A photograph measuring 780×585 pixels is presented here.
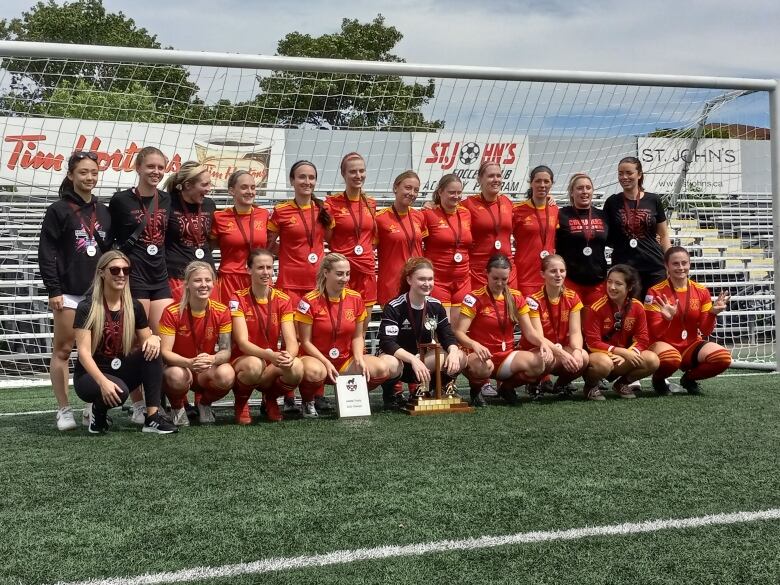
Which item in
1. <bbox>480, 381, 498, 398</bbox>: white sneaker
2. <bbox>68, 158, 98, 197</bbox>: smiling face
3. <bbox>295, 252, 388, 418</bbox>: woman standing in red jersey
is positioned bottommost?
<bbox>480, 381, 498, 398</bbox>: white sneaker

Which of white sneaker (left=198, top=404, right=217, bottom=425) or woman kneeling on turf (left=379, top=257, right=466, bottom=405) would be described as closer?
white sneaker (left=198, top=404, right=217, bottom=425)

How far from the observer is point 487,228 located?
229 inches

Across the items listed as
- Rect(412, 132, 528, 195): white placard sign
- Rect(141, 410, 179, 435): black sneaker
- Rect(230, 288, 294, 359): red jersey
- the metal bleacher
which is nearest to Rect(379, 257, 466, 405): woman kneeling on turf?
Rect(230, 288, 294, 359): red jersey

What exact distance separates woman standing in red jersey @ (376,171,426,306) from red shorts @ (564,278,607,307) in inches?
47.4

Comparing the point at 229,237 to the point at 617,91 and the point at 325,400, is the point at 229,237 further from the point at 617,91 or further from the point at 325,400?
the point at 617,91

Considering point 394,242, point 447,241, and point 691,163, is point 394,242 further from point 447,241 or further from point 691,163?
point 691,163

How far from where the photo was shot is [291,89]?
6.96 m

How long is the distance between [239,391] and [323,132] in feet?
12.3

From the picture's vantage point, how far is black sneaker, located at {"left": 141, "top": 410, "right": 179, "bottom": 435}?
14.4 feet

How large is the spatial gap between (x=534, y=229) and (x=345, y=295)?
169 centimetres

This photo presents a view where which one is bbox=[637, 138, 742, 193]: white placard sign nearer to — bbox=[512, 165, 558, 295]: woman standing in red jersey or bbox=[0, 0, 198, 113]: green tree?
bbox=[512, 165, 558, 295]: woman standing in red jersey

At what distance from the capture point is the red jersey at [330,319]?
4.91 m

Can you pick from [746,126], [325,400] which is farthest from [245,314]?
[746,126]

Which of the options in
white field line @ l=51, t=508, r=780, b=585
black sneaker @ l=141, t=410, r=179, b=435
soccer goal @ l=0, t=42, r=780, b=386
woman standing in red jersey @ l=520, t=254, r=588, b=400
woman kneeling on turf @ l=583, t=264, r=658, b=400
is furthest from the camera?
soccer goal @ l=0, t=42, r=780, b=386
